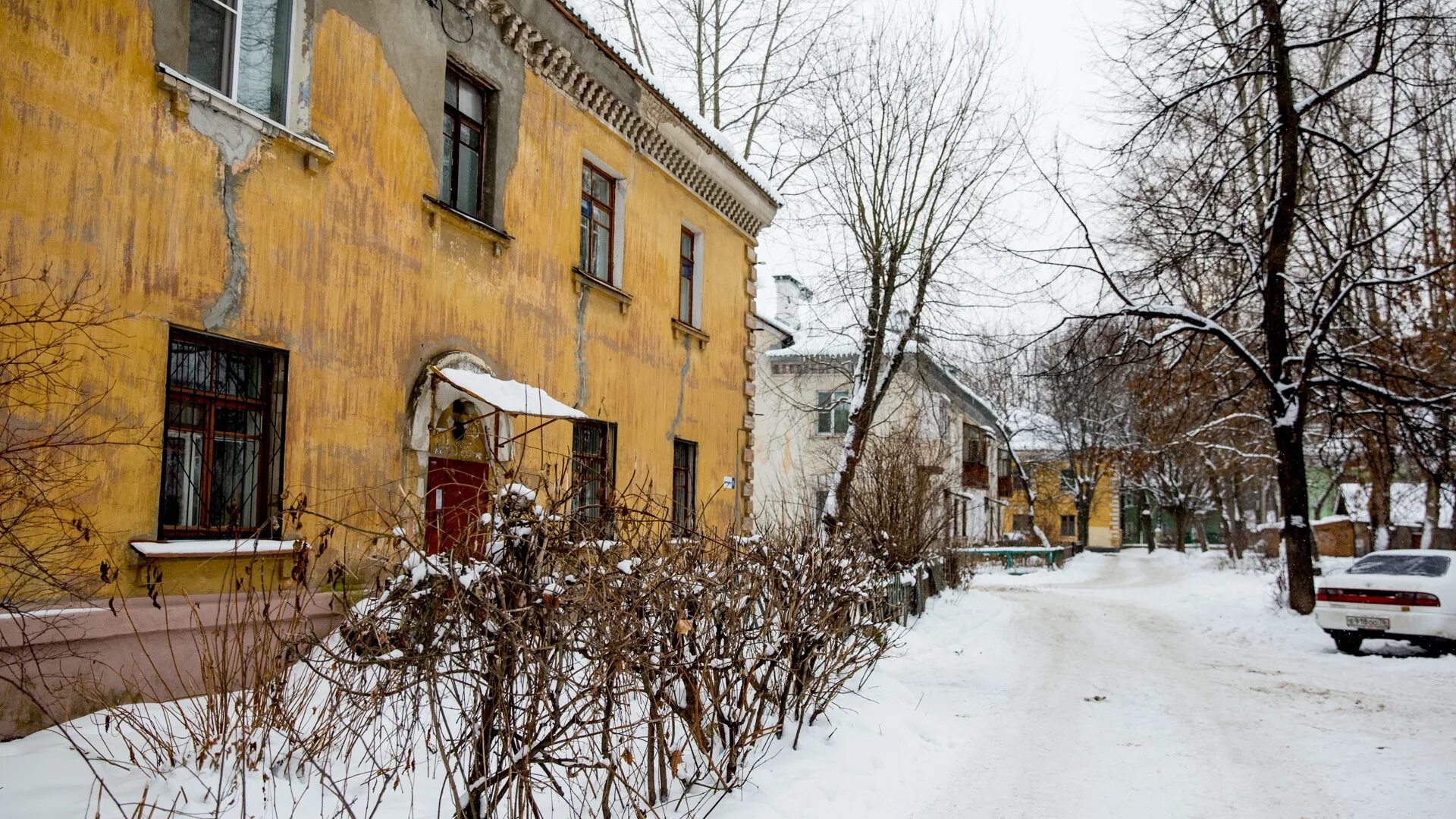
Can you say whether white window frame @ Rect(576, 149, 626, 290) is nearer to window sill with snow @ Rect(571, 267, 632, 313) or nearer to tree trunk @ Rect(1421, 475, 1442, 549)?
window sill with snow @ Rect(571, 267, 632, 313)

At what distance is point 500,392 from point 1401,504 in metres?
36.9

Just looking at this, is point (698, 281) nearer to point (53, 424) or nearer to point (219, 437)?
point (219, 437)

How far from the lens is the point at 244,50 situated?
25.3 ft

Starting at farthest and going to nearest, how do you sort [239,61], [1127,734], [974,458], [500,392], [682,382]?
[974,458] → [682,382] → [500,392] → [1127,734] → [239,61]

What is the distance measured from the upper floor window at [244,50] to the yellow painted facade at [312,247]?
259mm

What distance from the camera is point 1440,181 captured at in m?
12.1

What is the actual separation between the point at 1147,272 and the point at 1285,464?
158 inches

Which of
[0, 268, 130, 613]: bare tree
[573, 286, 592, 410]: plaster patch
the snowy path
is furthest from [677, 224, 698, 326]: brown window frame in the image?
[0, 268, 130, 613]: bare tree

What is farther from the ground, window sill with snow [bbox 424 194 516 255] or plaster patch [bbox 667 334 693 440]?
window sill with snow [bbox 424 194 516 255]

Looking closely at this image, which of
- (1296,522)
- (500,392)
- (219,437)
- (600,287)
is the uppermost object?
(600,287)

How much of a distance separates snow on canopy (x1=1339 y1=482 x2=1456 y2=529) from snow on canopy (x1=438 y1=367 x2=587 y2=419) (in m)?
20.8

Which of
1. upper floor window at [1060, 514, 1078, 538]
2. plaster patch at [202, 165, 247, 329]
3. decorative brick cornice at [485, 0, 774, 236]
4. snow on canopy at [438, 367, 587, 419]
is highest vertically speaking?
decorative brick cornice at [485, 0, 774, 236]

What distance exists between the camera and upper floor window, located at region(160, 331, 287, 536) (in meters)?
6.99

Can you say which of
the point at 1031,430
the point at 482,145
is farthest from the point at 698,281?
the point at 1031,430
